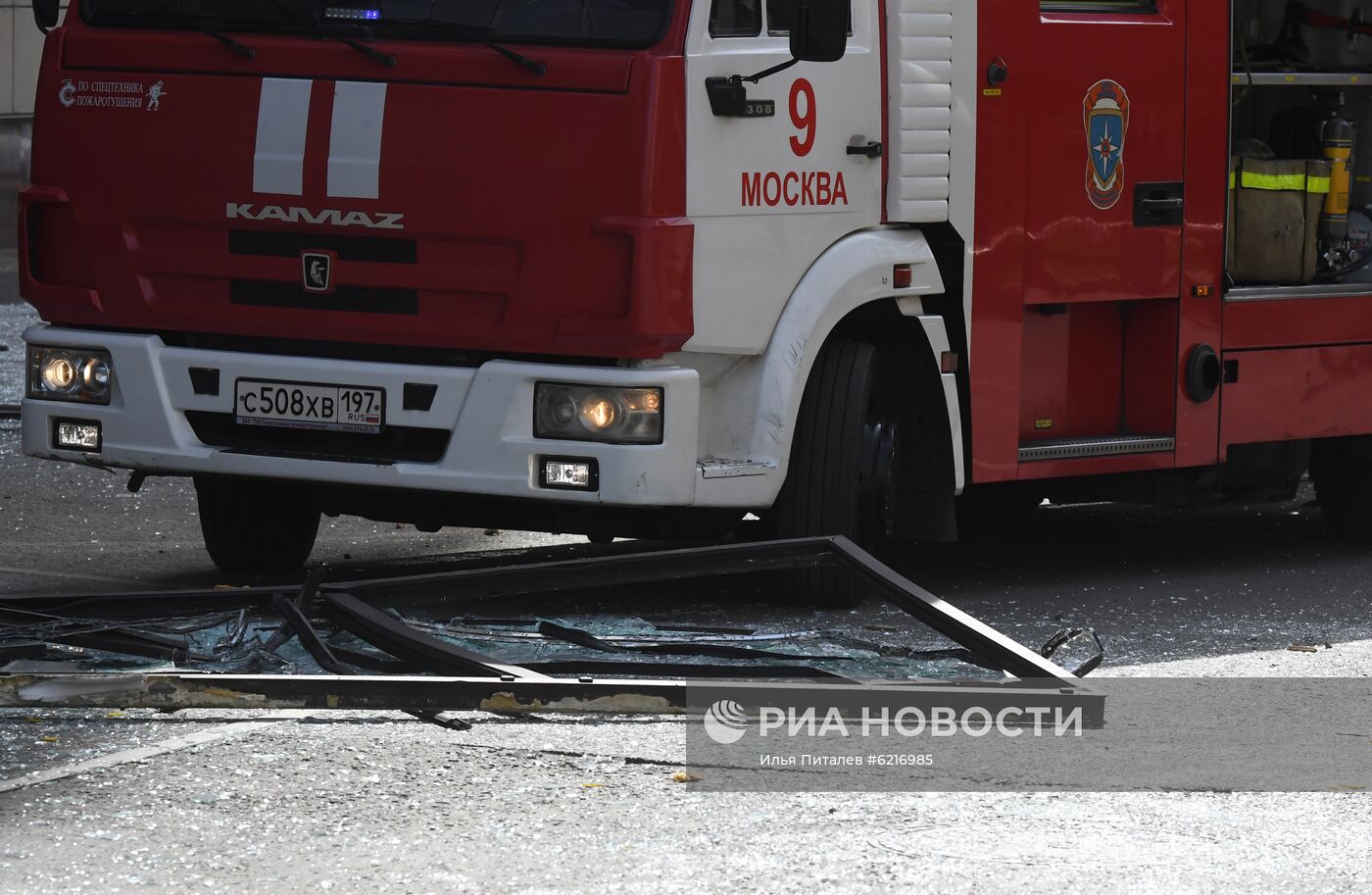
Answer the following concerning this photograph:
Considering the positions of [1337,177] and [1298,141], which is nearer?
[1337,177]

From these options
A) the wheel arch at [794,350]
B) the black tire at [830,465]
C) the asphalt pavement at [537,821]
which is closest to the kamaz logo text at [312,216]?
the wheel arch at [794,350]

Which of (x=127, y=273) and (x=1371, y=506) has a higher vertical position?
(x=127, y=273)

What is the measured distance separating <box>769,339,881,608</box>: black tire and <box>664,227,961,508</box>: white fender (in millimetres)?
145

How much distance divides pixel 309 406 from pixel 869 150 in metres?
1.94

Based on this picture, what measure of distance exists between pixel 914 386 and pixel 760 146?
1.19m

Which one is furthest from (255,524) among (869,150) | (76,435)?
(869,150)

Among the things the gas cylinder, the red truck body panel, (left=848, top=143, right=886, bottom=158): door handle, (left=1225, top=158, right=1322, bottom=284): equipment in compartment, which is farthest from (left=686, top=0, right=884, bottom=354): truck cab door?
the gas cylinder

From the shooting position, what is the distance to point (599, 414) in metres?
7.32

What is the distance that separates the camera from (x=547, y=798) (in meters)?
5.43

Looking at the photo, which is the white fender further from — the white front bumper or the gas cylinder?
the gas cylinder

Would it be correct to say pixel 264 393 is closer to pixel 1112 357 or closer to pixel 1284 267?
pixel 1112 357

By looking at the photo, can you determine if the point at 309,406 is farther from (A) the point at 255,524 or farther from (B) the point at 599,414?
(A) the point at 255,524

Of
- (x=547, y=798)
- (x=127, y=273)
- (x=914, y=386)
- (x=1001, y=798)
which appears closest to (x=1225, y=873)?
(x=1001, y=798)

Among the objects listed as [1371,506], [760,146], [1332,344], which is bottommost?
[1371,506]
